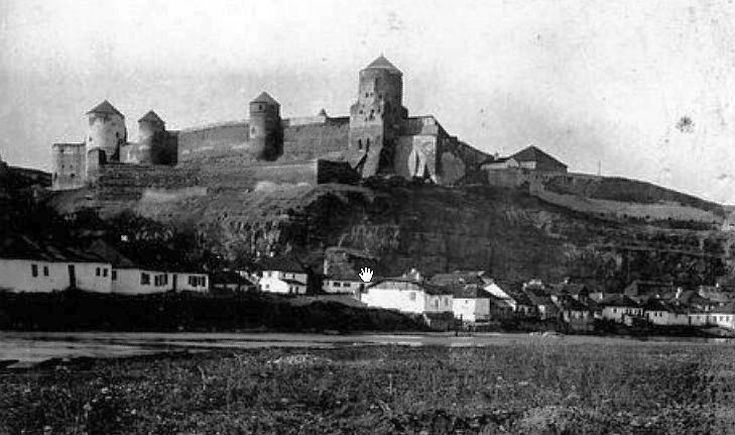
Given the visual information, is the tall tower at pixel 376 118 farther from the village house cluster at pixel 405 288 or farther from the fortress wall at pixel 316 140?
the village house cluster at pixel 405 288

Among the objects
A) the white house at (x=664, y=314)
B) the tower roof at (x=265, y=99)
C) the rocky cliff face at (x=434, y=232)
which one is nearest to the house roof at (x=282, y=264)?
the rocky cliff face at (x=434, y=232)

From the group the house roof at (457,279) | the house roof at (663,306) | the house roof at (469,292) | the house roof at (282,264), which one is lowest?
the house roof at (663,306)

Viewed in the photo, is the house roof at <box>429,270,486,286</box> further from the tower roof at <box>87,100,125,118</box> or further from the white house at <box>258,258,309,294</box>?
the tower roof at <box>87,100,125,118</box>

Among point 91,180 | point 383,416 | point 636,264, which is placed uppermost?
point 91,180

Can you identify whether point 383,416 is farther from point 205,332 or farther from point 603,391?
point 205,332

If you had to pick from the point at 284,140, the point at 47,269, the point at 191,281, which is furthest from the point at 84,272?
the point at 284,140

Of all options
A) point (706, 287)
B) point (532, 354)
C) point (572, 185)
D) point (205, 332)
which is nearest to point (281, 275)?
point (205, 332)
